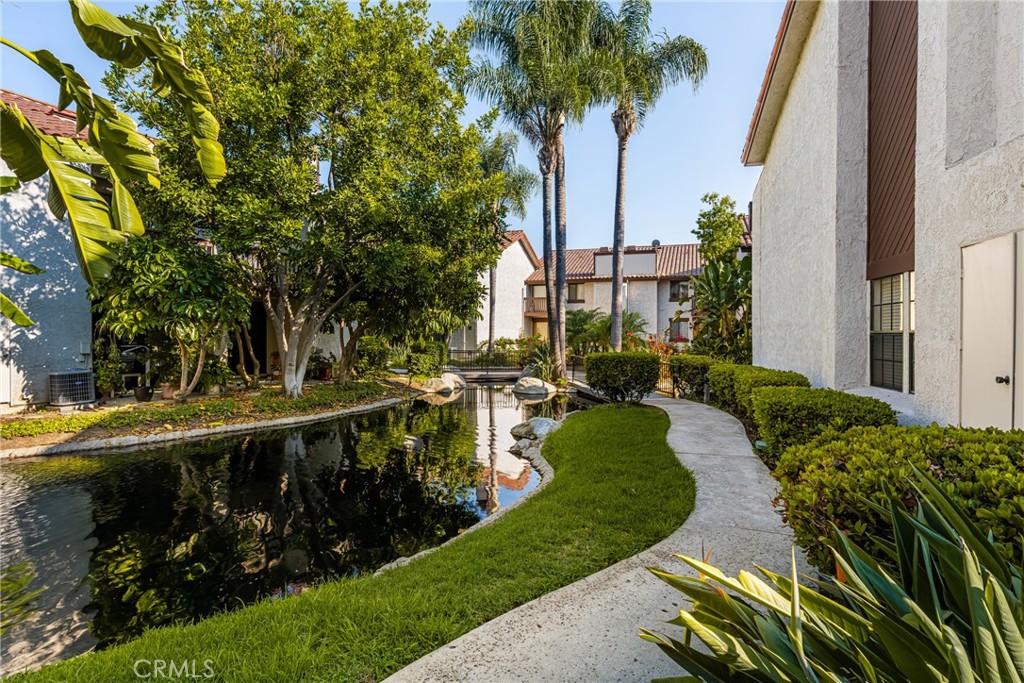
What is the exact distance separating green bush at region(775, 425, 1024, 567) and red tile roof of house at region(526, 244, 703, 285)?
2697 centimetres

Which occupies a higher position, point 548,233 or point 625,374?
point 548,233

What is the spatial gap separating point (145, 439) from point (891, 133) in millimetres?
14318

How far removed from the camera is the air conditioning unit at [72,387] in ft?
37.5

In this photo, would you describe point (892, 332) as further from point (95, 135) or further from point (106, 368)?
point (106, 368)

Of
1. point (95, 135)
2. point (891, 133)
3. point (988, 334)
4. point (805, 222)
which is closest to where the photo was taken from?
point (95, 135)

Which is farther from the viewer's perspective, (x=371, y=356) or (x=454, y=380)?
(x=454, y=380)

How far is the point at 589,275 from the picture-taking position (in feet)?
106

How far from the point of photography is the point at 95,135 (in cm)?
224

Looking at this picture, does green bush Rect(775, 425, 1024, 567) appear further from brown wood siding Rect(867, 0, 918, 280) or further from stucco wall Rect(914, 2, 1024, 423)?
brown wood siding Rect(867, 0, 918, 280)

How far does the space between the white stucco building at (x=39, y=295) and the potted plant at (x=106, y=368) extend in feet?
0.90

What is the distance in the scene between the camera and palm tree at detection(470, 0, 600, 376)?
53.0 feet

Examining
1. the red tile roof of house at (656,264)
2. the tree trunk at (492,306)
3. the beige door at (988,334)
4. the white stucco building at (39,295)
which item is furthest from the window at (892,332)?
the red tile roof of house at (656,264)

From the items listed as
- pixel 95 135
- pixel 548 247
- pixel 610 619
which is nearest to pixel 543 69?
pixel 548 247

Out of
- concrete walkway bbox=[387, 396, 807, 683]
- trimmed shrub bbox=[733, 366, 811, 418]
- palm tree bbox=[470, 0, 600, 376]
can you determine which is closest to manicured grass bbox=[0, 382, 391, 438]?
palm tree bbox=[470, 0, 600, 376]
